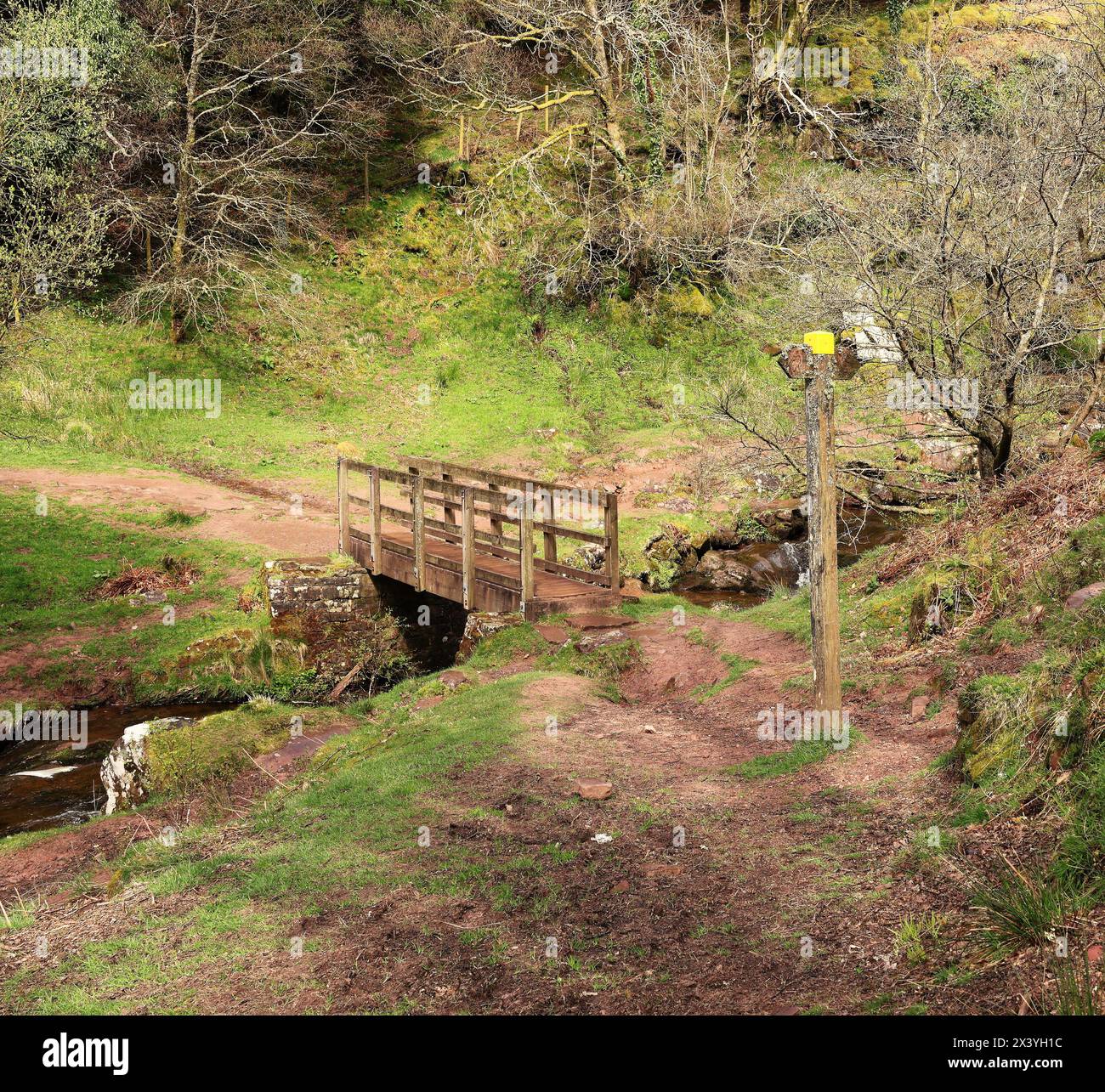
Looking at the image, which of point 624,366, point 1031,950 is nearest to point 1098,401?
point 1031,950

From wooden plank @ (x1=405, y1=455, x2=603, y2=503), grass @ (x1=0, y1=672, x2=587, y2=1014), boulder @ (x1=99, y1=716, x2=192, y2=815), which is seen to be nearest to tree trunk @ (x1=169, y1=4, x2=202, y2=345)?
wooden plank @ (x1=405, y1=455, x2=603, y2=503)

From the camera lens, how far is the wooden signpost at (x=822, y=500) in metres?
8.35

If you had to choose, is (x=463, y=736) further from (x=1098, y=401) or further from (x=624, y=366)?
(x=624, y=366)

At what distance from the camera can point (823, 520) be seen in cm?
846

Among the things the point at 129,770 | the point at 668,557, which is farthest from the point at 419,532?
the point at 668,557

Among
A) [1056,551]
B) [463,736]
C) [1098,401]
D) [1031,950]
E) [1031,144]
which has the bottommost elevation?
[463,736]

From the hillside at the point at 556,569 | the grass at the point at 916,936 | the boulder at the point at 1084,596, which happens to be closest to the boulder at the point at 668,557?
the hillside at the point at 556,569

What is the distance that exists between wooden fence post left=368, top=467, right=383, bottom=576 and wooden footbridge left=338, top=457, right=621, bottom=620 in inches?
0.8

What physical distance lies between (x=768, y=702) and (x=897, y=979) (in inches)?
210

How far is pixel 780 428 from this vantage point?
1711cm

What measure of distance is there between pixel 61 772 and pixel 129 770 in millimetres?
2880

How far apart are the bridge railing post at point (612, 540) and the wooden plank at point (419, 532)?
3.25 m

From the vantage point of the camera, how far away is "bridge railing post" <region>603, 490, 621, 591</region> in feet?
42.3

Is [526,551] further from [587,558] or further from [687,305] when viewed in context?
[687,305]
